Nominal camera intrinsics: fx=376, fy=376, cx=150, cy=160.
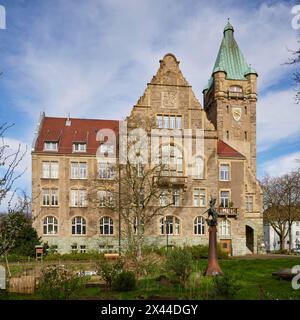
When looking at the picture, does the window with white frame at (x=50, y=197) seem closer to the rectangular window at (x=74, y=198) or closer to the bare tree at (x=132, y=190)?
the rectangular window at (x=74, y=198)

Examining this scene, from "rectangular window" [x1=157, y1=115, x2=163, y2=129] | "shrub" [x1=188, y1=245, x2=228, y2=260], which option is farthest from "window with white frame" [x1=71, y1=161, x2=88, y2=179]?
"shrub" [x1=188, y1=245, x2=228, y2=260]

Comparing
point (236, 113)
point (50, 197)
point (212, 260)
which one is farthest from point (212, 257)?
point (236, 113)

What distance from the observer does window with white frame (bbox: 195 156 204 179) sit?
38.4m

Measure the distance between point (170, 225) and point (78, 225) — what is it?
918 centimetres

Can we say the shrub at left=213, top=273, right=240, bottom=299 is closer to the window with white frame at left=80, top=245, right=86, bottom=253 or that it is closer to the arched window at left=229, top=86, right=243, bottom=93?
the window with white frame at left=80, top=245, right=86, bottom=253

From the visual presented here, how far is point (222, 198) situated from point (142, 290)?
2612 cm

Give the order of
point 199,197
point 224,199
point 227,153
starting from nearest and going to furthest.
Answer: point 199,197, point 224,199, point 227,153

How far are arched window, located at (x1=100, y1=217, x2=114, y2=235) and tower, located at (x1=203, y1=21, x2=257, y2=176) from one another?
17618mm

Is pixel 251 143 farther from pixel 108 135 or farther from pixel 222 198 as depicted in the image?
pixel 108 135

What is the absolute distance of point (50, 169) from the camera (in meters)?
37.7

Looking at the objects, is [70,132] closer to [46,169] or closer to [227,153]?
[46,169]
